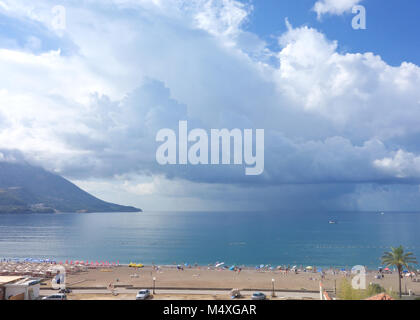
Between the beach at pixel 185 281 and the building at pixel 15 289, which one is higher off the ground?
the building at pixel 15 289

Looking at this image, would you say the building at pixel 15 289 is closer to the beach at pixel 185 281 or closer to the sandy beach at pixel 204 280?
the beach at pixel 185 281

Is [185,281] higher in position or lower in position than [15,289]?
lower

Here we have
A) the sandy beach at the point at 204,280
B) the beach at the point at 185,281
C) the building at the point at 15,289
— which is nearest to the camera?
the building at the point at 15,289

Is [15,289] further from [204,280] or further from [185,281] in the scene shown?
[204,280]

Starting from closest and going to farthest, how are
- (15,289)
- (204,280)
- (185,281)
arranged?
1. (15,289)
2. (185,281)
3. (204,280)

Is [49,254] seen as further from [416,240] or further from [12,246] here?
[416,240]

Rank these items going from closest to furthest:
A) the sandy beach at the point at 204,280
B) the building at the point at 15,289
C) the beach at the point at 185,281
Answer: the building at the point at 15,289, the beach at the point at 185,281, the sandy beach at the point at 204,280

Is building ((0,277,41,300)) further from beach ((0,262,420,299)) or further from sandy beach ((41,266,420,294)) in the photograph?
sandy beach ((41,266,420,294))

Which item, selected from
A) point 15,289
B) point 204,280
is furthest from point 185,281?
point 15,289

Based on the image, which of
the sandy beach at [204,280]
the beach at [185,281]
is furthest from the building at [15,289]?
the sandy beach at [204,280]

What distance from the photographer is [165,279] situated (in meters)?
40.9

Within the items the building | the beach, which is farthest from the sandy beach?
the building
